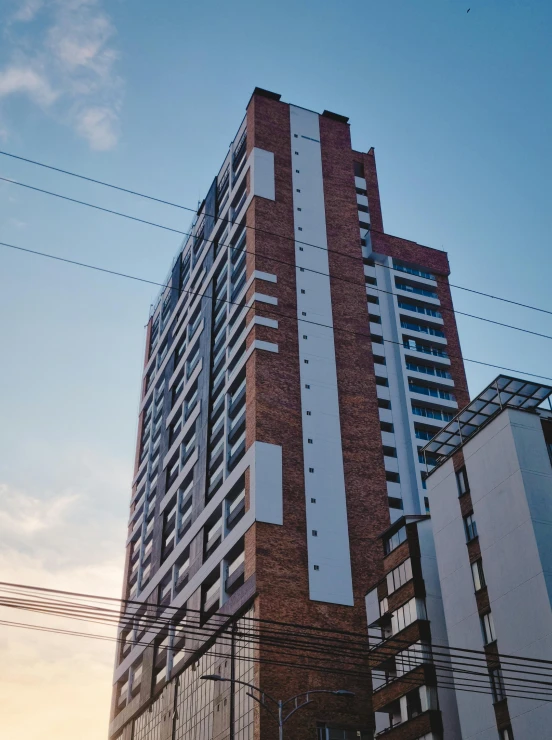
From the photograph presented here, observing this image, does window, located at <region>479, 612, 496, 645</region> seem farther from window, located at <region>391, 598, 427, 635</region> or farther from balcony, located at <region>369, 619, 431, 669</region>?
window, located at <region>391, 598, 427, 635</region>

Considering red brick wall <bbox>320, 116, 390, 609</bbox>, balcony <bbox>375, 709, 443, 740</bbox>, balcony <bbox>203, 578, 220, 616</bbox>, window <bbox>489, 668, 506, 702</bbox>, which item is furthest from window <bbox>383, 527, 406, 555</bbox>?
balcony <bbox>203, 578, 220, 616</bbox>

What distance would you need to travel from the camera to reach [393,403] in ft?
266

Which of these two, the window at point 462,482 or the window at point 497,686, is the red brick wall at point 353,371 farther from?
the window at point 497,686

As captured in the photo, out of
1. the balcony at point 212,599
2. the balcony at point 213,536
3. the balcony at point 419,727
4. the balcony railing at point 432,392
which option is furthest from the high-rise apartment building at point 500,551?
the balcony railing at point 432,392

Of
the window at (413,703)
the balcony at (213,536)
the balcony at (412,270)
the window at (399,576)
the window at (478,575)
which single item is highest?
the balcony at (412,270)

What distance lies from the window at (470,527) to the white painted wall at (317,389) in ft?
60.9

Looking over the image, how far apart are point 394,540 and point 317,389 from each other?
75.1 ft

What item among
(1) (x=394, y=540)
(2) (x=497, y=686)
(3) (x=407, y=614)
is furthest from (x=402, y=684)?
(1) (x=394, y=540)

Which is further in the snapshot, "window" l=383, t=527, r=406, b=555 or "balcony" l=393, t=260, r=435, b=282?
"balcony" l=393, t=260, r=435, b=282

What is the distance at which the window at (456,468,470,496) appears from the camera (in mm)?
48219

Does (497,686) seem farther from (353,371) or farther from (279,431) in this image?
(353,371)

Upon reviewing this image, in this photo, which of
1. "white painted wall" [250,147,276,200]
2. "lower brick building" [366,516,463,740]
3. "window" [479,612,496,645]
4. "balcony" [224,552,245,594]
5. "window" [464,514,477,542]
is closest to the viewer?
"window" [479,612,496,645]

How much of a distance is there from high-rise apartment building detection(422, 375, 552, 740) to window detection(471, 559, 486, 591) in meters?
0.06

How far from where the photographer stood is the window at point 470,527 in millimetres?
46375
